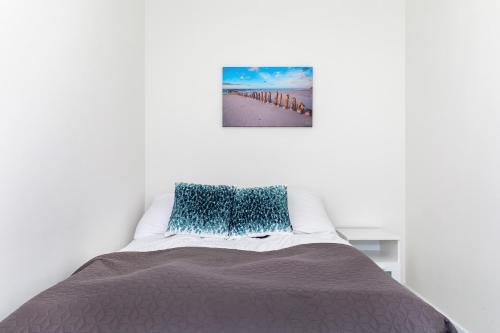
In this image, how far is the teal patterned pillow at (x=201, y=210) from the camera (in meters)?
2.40

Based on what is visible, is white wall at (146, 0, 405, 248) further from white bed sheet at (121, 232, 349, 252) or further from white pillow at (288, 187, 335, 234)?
white bed sheet at (121, 232, 349, 252)

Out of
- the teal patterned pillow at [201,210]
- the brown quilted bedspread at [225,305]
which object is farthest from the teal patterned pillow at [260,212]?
the brown quilted bedspread at [225,305]

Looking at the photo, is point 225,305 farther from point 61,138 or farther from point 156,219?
point 156,219

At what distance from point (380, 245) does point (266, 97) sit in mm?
1513

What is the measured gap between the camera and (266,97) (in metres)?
3.02

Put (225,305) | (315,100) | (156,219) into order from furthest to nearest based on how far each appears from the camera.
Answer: (315,100), (156,219), (225,305)

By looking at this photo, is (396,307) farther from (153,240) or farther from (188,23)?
(188,23)

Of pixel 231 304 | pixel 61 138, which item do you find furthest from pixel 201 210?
Result: pixel 231 304

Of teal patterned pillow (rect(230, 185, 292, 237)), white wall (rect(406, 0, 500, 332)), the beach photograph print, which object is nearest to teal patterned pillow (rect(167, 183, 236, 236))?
teal patterned pillow (rect(230, 185, 292, 237))

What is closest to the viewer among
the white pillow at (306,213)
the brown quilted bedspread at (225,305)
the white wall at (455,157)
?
the brown quilted bedspread at (225,305)

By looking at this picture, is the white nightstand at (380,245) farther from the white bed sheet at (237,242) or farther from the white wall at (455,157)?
the white bed sheet at (237,242)

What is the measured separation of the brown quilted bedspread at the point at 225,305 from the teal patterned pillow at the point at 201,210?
93 cm

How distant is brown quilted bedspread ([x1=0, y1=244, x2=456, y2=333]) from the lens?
1.09 meters

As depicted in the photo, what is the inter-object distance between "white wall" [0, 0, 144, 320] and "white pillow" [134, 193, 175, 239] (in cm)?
16
